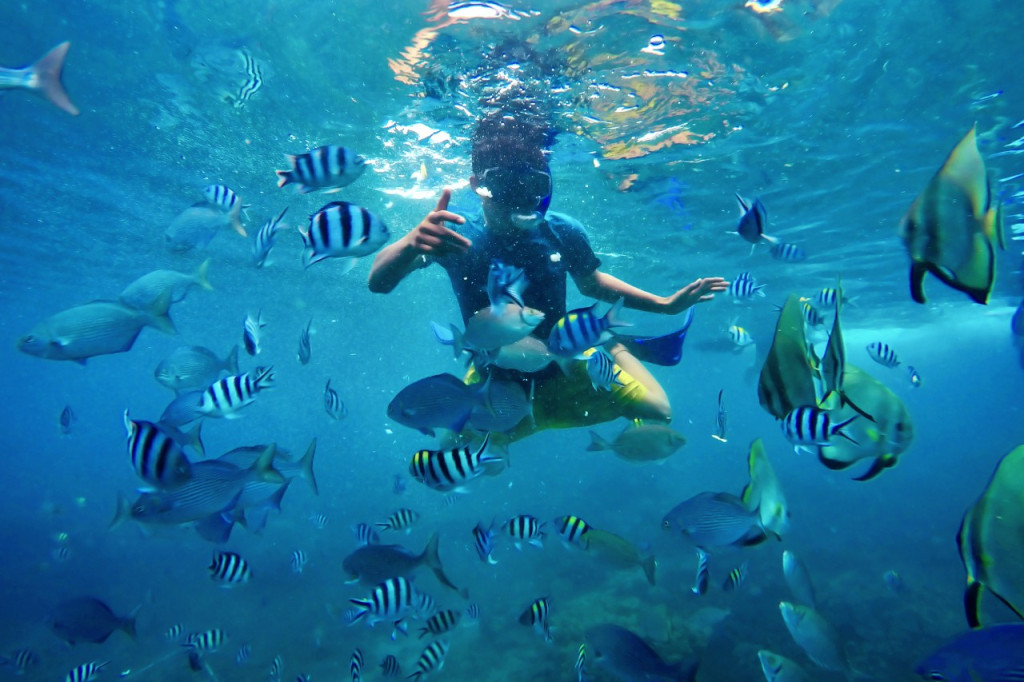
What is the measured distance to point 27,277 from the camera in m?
26.5

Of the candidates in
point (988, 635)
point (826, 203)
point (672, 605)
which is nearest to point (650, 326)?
point (826, 203)

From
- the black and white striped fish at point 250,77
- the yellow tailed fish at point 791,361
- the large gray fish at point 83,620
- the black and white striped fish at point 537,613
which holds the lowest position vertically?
the black and white striped fish at point 537,613

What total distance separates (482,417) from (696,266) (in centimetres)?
2274

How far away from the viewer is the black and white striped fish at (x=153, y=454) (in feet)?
12.4

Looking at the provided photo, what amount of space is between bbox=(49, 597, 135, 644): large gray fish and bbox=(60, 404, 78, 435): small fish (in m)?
4.13

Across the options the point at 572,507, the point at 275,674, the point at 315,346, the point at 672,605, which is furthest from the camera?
the point at 315,346

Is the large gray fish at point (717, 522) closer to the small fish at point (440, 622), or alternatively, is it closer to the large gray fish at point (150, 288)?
the small fish at point (440, 622)

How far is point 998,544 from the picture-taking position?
1551 millimetres

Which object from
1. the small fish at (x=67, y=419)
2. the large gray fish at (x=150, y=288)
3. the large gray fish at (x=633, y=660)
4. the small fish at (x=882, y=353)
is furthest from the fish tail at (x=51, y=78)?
the small fish at (x=882, y=353)

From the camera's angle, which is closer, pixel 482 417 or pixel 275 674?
pixel 482 417

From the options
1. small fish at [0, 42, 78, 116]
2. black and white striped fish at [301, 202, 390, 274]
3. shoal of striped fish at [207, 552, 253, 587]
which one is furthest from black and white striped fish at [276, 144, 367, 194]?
shoal of striped fish at [207, 552, 253, 587]

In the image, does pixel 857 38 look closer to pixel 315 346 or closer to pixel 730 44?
pixel 730 44

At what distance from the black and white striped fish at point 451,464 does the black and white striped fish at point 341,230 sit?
1.83 metres

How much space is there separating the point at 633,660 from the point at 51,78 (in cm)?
696
